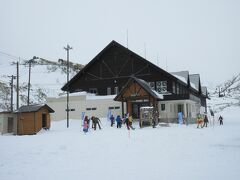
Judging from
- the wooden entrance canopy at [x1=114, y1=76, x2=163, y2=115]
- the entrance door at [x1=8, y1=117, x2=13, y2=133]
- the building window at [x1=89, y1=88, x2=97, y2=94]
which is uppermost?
the building window at [x1=89, y1=88, x2=97, y2=94]

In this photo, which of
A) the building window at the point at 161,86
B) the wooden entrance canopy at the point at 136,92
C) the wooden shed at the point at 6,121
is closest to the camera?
the wooden shed at the point at 6,121

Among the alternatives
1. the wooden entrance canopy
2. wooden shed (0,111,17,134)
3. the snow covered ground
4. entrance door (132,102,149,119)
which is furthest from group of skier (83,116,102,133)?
entrance door (132,102,149,119)

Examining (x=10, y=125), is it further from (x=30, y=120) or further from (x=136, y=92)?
(x=136, y=92)

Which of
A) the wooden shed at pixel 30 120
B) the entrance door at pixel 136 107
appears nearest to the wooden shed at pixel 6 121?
the wooden shed at pixel 30 120

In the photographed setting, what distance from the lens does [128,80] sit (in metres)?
36.2

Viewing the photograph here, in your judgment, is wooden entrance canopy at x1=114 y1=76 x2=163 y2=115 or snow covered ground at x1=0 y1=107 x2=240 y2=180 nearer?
snow covered ground at x1=0 y1=107 x2=240 y2=180

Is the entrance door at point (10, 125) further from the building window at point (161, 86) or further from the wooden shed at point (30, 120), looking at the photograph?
the building window at point (161, 86)

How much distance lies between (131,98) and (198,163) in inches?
846

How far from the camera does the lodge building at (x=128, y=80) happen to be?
34.5 meters

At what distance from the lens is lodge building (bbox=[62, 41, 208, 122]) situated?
113ft

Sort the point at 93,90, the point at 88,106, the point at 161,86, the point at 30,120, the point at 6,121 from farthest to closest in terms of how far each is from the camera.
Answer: the point at 93,90 < the point at 88,106 < the point at 161,86 < the point at 6,121 < the point at 30,120

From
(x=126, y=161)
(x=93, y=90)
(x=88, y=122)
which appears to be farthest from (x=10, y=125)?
(x=126, y=161)

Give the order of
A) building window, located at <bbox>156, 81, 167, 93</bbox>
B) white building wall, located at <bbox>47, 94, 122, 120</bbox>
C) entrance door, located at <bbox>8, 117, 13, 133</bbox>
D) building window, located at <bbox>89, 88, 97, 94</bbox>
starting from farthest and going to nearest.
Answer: building window, located at <bbox>89, 88, 97, 94</bbox>
building window, located at <bbox>156, 81, 167, 93</bbox>
white building wall, located at <bbox>47, 94, 122, 120</bbox>
entrance door, located at <bbox>8, 117, 13, 133</bbox>

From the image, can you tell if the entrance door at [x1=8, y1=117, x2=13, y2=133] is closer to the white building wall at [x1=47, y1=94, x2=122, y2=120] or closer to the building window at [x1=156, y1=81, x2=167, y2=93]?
the white building wall at [x1=47, y1=94, x2=122, y2=120]
